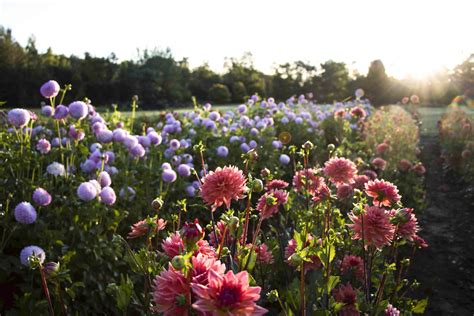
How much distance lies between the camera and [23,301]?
1706 millimetres

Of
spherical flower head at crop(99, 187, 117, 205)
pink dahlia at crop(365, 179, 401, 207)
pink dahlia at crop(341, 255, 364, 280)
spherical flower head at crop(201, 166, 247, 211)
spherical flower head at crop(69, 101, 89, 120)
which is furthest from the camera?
spherical flower head at crop(69, 101, 89, 120)

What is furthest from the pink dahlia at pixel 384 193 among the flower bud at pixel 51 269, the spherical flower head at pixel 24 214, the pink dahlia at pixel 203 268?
the spherical flower head at pixel 24 214

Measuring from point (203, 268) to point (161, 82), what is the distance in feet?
82.4

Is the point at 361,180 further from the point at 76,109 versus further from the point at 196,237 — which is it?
the point at 76,109

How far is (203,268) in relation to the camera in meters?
0.81

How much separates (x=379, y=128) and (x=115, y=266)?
6032mm

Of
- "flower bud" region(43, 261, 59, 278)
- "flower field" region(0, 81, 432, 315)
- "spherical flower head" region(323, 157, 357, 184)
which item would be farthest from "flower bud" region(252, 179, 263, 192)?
"spherical flower head" region(323, 157, 357, 184)

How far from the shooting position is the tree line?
71.1ft

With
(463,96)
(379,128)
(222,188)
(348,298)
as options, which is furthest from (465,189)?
(463,96)

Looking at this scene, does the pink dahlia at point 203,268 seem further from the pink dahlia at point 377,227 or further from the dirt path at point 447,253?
the dirt path at point 447,253

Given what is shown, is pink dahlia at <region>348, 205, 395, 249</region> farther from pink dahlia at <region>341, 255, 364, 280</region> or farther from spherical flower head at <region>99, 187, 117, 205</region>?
spherical flower head at <region>99, 187, 117, 205</region>

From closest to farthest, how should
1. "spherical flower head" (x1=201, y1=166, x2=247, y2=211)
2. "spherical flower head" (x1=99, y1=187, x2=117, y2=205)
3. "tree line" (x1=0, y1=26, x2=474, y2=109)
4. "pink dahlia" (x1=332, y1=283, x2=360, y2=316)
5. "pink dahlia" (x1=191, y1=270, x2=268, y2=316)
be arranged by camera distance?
"pink dahlia" (x1=191, y1=270, x2=268, y2=316)
"spherical flower head" (x1=201, y1=166, x2=247, y2=211)
"pink dahlia" (x1=332, y1=283, x2=360, y2=316)
"spherical flower head" (x1=99, y1=187, x2=117, y2=205)
"tree line" (x1=0, y1=26, x2=474, y2=109)

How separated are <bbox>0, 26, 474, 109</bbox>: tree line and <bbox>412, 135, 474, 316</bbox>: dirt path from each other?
1924cm

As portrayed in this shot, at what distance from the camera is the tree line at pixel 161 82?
71.1 ft
